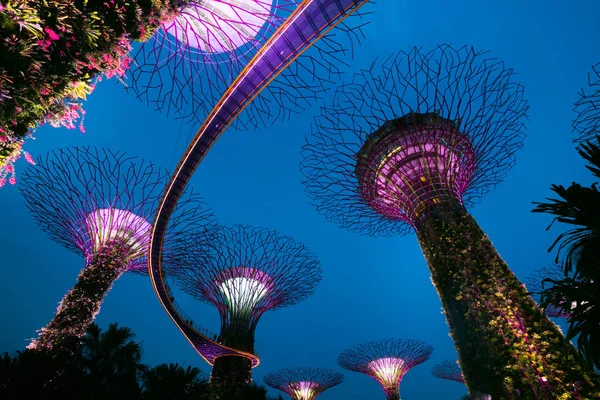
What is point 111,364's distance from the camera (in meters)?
9.63

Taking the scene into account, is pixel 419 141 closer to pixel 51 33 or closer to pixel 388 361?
pixel 51 33

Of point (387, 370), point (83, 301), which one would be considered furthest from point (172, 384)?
point (387, 370)

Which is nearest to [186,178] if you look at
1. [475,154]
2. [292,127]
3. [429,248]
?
[429,248]

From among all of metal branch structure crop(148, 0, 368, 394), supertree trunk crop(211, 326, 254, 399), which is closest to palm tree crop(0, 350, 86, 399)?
metal branch structure crop(148, 0, 368, 394)

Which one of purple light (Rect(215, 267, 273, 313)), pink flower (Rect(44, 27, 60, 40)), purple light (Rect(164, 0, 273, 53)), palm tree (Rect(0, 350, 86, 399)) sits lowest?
palm tree (Rect(0, 350, 86, 399))

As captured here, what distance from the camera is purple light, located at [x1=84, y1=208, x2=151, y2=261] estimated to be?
13656 millimetres

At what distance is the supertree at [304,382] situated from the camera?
26.1 metres

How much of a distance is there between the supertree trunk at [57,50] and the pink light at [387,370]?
25350 millimetres

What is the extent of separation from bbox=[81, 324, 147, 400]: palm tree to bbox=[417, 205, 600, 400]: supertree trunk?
863 centimetres

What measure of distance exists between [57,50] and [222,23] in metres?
3.19

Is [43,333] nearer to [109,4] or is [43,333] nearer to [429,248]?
[109,4]

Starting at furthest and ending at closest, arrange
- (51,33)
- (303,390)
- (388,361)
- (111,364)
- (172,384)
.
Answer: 1. (303,390)
2. (388,361)
3. (111,364)
4. (172,384)
5. (51,33)

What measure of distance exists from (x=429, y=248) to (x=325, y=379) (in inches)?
869

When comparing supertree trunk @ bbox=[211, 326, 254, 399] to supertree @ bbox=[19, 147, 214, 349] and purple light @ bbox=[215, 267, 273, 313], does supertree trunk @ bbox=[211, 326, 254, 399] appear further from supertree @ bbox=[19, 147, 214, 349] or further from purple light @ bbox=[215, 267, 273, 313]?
supertree @ bbox=[19, 147, 214, 349]
